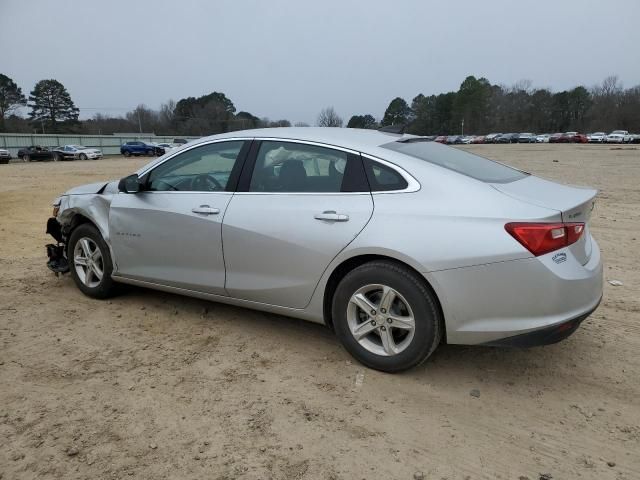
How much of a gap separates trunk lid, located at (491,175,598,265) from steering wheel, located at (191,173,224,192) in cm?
209

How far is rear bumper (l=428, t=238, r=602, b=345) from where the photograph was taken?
2855 millimetres

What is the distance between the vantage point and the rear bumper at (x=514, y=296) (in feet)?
9.37

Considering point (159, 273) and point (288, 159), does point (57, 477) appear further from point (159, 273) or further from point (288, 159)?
point (288, 159)

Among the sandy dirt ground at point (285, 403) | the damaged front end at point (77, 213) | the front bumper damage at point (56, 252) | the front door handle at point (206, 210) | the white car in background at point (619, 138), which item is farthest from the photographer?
the white car in background at point (619, 138)

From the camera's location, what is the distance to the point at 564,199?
3188 millimetres

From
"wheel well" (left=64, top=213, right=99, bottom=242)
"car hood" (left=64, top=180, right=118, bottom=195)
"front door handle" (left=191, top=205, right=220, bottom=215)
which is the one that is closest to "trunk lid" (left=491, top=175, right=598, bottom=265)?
"front door handle" (left=191, top=205, right=220, bottom=215)

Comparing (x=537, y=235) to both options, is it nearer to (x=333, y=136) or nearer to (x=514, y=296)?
(x=514, y=296)

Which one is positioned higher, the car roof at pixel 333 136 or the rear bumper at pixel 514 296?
the car roof at pixel 333 136

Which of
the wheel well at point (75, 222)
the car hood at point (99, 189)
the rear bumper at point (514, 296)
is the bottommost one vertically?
the rear bumper at point (514, 296)

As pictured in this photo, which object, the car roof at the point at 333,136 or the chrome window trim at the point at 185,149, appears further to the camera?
the chrome window trim at the point at 185,149

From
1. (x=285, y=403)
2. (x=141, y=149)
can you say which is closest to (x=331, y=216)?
(x=285, y=403)

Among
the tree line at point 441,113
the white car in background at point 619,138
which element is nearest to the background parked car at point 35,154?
the tree line at point 441,113

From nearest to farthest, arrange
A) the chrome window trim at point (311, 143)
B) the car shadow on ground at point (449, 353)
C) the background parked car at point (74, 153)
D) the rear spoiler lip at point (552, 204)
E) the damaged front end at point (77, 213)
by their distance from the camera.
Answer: the rear spoiler lip at point (552, 204) → the car shadow on ground at point (449, 353) → the chrome window trim at point (311, 143) → the damaged front end at point (77, 213) → the background parked car at point (74, 153)

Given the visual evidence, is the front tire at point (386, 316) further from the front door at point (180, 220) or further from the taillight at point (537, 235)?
the front door at point (180, 220)
